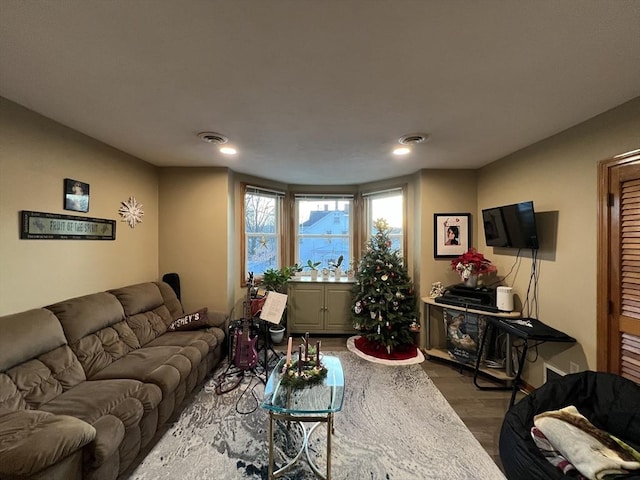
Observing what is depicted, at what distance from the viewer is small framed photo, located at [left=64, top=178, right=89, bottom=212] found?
2375 millimetres

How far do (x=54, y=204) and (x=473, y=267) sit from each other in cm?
419

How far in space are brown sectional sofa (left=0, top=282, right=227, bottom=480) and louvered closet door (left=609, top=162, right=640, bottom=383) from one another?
131 inches

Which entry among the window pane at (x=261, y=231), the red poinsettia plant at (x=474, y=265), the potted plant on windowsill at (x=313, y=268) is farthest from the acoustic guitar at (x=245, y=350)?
the red poinsettia plant at (x=474, y=265)

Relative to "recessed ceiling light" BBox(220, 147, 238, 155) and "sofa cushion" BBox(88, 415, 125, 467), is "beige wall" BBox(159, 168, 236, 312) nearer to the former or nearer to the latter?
"recessed ceiling light" BBox(220, 147, 238, 155)

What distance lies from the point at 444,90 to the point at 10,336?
10.5 feet

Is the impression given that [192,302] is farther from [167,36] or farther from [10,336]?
[167,36]

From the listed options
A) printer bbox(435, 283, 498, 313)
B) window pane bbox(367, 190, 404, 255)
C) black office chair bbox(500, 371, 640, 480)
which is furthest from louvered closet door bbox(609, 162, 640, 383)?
window pane bbox(367, 190, 404, 255)

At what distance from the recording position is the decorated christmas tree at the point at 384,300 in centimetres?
358

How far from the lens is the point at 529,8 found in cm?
111

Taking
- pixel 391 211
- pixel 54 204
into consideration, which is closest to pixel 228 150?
pixel 54 204

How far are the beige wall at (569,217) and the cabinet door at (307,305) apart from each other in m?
2.58

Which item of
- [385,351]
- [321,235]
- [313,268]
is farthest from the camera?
[321,235]

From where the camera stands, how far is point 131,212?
3.17 m

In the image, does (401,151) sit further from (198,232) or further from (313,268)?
(198,232)
